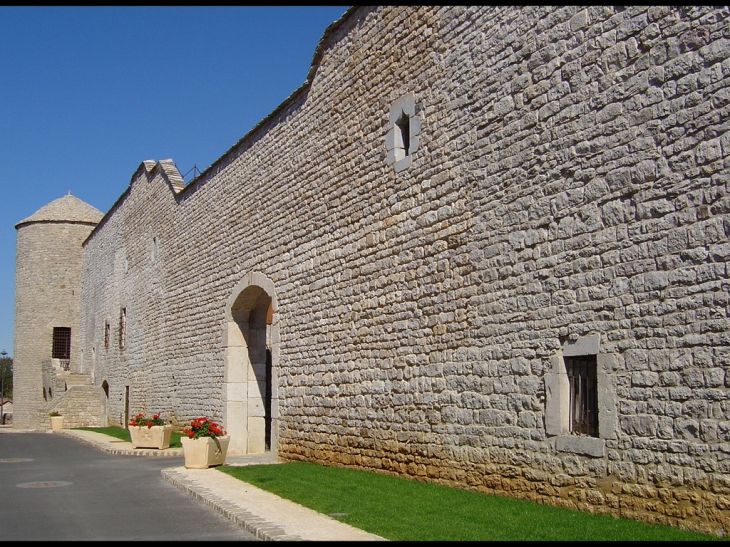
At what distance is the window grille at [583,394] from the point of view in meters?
7.68

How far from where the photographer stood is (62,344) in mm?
37312

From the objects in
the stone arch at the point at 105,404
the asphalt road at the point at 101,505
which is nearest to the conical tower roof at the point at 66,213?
the stone arch at the point at 105,404

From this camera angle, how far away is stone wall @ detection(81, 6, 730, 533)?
21.7 feet

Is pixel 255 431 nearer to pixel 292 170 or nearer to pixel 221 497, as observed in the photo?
pixel 292 170

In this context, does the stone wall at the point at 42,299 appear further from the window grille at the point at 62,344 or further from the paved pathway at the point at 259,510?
the paved pathway at the point at 259,510

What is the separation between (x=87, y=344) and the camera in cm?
3416

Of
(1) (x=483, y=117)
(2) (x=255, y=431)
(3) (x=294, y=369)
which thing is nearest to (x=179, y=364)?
(2) (x=255, y=431)

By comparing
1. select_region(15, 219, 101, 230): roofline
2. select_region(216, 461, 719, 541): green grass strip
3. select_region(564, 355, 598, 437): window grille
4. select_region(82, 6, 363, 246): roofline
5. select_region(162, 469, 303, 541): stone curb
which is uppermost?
select_region(15, 219, 101, 230): roofline

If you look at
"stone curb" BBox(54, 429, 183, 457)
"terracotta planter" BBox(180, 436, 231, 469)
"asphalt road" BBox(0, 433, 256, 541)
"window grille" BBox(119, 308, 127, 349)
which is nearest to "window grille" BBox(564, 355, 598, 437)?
"asphalt road" BBox(0, 433, 256, 541)

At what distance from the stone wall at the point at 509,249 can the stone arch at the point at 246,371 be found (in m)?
1.52

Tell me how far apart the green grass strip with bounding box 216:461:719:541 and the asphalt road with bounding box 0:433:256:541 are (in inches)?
A: 45.9

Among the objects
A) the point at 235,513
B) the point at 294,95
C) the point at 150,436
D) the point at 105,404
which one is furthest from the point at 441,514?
the point at 105,404

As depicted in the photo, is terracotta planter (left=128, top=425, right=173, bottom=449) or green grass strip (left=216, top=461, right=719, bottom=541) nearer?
green grass strip (left=216, top=461, right=719, bottom=541)

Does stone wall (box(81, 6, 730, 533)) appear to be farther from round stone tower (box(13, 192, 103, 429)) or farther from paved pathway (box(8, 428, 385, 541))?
round stone tower (box(13, 192, 103, 429))
